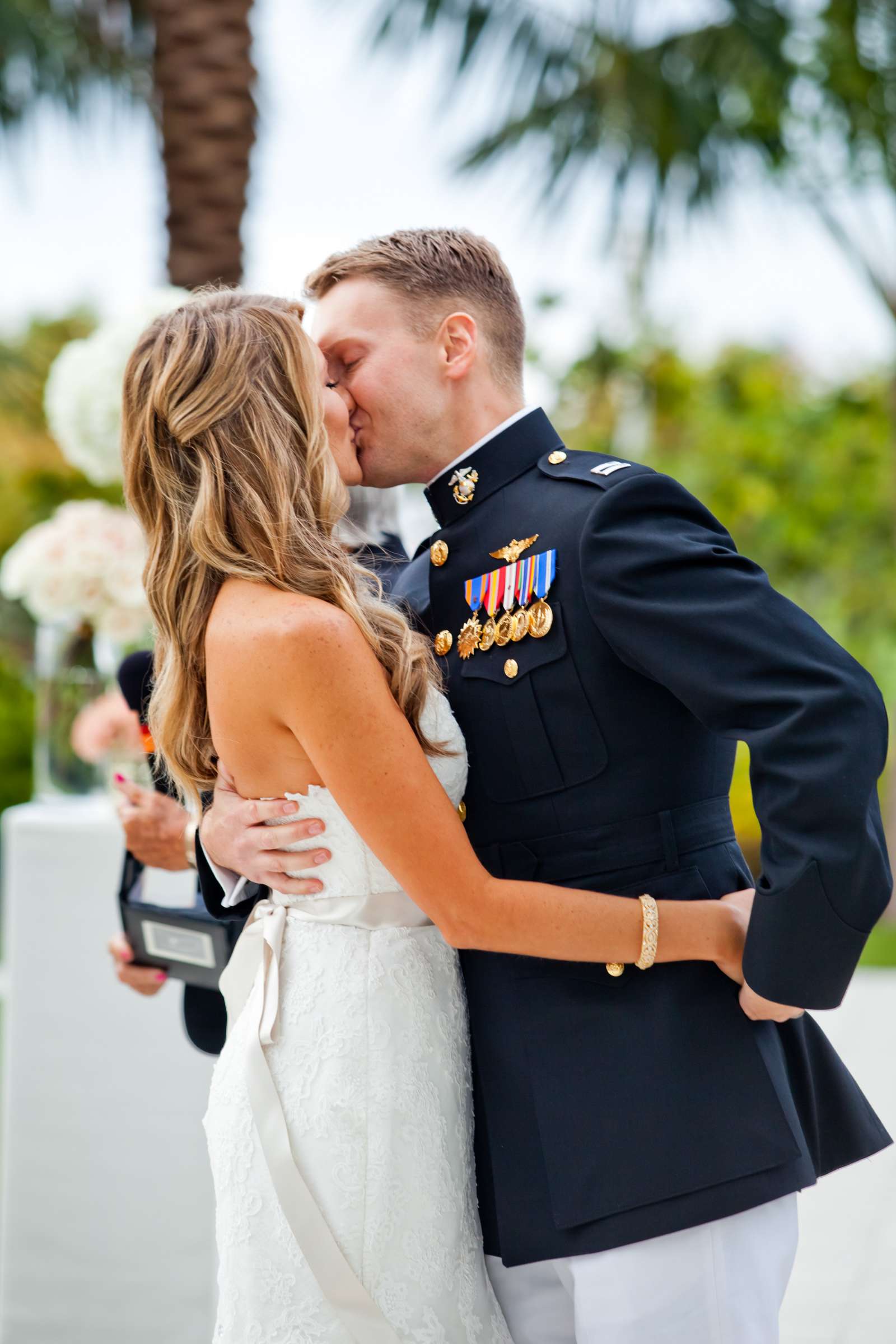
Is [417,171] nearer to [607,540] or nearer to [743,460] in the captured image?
[743,460]

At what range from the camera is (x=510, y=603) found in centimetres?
148

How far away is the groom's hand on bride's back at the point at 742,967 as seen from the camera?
137 cm

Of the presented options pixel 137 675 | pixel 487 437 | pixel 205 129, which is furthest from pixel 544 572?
pixel 205 129

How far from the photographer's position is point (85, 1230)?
2.83 meters

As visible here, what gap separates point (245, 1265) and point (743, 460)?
9.45 m

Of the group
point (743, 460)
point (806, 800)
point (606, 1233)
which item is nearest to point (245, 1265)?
point (606, 1233)

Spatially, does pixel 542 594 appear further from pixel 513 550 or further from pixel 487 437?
pixel 487 437

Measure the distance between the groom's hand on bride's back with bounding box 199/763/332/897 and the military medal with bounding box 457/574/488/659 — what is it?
0.26 metres

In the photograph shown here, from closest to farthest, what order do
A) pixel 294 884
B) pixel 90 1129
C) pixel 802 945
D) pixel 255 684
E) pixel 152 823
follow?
1. pixel 802 945
2. pixel 255 684
3. pixel 294 884
4. pixel 152 823
5. pixel 90 1129

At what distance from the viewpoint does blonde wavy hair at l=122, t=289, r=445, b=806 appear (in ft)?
4.80

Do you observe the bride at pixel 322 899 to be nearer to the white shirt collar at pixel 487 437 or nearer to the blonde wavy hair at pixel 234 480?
the blonde wavy hair at pixel 234 480

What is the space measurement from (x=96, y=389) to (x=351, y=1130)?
6.72 ft

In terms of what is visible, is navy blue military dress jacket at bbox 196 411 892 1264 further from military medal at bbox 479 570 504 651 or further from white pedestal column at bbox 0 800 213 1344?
white pedestal column at bbox 0 800 213 1344

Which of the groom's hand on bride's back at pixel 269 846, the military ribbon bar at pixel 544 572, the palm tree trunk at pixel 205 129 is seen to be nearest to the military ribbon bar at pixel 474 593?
the military ribbon bar at pixel 544 572
